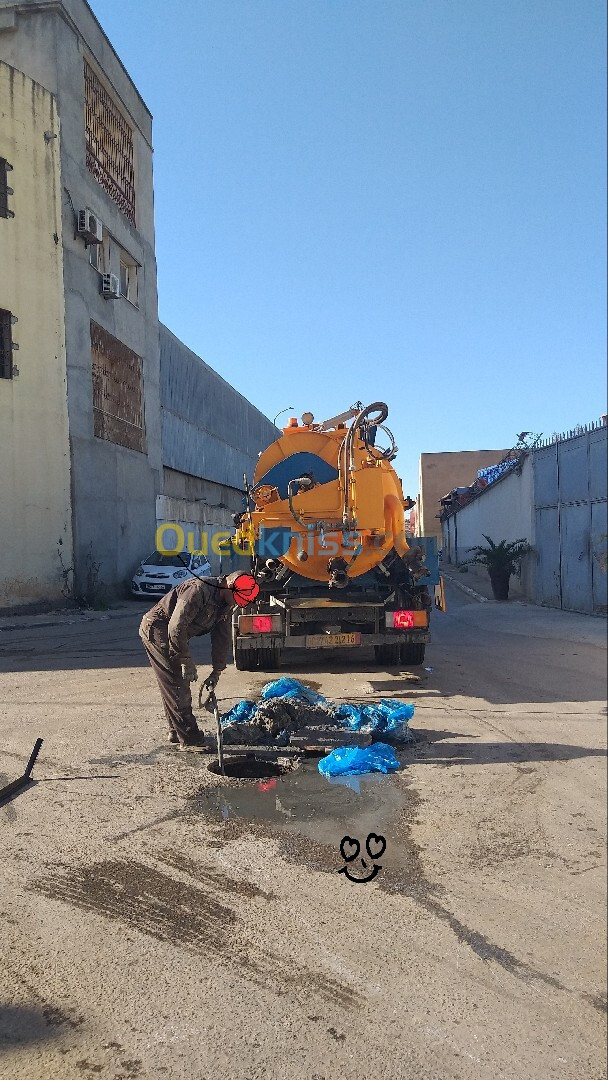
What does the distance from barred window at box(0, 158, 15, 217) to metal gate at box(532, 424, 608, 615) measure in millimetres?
10599

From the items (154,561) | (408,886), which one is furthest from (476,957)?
(154,561)

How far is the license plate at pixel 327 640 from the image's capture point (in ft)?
16.3

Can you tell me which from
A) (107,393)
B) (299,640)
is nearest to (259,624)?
(299,640)

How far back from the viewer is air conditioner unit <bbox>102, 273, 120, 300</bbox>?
3.97m

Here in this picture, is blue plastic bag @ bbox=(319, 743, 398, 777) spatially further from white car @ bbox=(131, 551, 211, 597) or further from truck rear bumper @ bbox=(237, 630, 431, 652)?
white car @ bbox=(131, 551, 211, 597)

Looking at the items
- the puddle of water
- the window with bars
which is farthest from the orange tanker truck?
the window with bars

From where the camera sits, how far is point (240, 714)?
15.4 feet

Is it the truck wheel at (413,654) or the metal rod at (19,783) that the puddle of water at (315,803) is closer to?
the metal rod at (19,783)

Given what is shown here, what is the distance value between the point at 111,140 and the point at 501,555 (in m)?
2.77

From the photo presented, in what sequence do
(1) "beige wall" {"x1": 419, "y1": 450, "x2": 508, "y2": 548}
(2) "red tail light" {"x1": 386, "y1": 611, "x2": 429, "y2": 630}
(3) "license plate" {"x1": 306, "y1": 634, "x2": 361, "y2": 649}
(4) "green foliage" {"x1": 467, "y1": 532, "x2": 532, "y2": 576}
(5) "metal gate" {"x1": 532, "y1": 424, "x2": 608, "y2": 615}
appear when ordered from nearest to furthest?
(5) "metal gate" {"x1": 532, "y1": 424, "x2": 608, "y2": 615}, (4) "green foliage" {"x1": 467, "y1": 532, "x2": 532, "y2": 576}, (1) "beige wall" {"x1": 419, "y1": 450, "x2": 508, "y2": 548}, (3) "license plate" {"x1": 306, "y1": 634, "x2": 361, "y2": 649}, (2) "red tail light" {"x1": 386, "y1": 611, "x2": 429, "y2": 630}

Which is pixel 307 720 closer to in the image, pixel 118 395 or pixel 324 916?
pixel 324 916

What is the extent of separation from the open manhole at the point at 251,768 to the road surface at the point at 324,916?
124 mm

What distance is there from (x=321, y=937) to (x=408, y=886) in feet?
1.07

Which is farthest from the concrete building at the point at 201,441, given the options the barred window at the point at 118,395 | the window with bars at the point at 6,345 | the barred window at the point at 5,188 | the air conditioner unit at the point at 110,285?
the barred window at the point at 5,188
